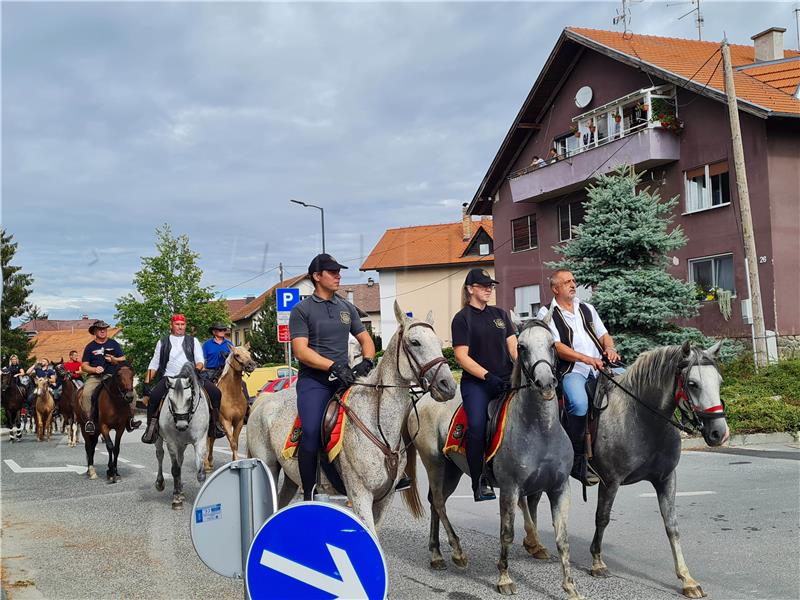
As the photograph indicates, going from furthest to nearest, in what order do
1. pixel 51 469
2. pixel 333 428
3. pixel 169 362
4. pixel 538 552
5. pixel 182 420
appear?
pixel 51 469, pixel 169 362, pixel 182 420, pixel 538 552, pixel 333 428

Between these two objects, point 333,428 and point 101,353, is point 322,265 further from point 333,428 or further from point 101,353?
point 101,353

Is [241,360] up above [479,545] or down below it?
above

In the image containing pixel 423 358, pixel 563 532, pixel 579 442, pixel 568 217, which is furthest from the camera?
pixel 568 217

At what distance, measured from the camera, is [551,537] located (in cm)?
791

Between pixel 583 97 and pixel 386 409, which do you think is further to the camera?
pixel 583 97

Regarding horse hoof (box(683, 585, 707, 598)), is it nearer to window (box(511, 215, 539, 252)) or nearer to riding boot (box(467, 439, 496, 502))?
riding boot (box(467, 439, 496, 502))

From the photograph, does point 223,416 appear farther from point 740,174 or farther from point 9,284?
point 9,284

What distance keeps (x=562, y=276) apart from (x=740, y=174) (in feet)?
44.9

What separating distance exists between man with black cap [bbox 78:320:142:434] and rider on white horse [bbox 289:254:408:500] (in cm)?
781

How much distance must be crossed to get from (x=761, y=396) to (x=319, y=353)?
12.4 m

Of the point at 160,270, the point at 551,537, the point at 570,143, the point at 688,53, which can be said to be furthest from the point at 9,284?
the point at 551,537

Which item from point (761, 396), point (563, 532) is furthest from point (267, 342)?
point (563, 532)

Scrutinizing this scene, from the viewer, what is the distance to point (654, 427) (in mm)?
6246

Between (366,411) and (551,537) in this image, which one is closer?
(366,411)
